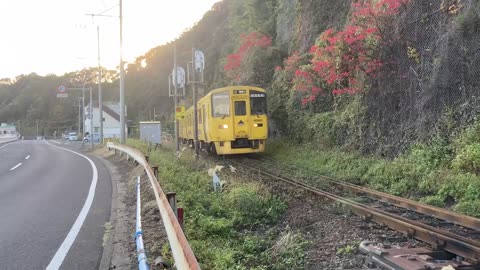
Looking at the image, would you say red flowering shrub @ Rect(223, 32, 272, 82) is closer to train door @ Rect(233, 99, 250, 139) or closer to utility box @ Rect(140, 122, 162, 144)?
utility box @ Rect(140, 122, 162, 144)

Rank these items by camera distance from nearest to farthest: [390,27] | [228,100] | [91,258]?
1. [91,258]
2. [390,27]
3. [228,100]

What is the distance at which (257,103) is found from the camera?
20.9 metres

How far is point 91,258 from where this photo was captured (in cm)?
628

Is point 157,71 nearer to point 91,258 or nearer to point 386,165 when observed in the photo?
point 386,165

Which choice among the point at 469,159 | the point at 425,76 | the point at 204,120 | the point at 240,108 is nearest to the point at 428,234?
the point at 469,159

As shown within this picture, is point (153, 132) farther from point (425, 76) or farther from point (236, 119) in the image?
point (425, 76)

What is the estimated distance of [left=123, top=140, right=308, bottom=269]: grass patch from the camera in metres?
6.27

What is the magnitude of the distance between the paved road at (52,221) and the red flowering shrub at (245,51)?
57.1ft

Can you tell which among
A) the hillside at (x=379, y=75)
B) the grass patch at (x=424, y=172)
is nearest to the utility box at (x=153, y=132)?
the hillside at (x=379, y=75)

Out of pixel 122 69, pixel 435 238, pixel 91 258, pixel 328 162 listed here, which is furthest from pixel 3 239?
pixel 122 69

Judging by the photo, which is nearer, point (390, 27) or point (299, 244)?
point (299, 244)

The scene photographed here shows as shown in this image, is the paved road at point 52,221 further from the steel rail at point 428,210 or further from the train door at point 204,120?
the train door at point 204,120

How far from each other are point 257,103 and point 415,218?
1263 centimetres

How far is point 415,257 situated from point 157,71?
72.9 meters
